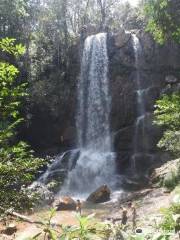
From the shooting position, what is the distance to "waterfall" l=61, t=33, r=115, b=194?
25203mm

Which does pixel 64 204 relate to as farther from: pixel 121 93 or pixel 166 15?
pixel 121 93

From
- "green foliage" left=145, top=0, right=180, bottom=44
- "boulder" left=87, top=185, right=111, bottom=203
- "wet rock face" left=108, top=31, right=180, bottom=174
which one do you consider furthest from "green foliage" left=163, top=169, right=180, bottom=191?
"wet rock face" left=108, top=31, right=180, bottom=174

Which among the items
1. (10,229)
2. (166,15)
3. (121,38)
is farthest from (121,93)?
(166,15)

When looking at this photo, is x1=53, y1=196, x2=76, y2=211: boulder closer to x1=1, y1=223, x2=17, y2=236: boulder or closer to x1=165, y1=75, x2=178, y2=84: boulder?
x1=1, y1=223, x2=17, y2=236: boulder

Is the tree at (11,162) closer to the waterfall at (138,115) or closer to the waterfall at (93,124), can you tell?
the waterfall at (93,124)

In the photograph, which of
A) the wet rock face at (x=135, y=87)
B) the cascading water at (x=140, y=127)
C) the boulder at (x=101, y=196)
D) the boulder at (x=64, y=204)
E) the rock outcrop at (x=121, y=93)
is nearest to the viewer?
the boulder at (x=64, y=204)

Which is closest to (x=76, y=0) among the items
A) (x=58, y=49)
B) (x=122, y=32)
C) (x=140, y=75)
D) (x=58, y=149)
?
(x=58, y=49)

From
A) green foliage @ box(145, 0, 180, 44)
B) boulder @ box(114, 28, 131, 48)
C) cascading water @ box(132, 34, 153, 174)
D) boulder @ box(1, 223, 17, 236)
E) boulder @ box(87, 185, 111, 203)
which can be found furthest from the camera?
boulder @ box(114, 28, 131, 48)

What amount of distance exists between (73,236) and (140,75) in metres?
28.1

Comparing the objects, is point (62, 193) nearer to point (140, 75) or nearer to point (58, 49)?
point (140, 75)

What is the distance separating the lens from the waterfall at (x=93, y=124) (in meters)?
25.2

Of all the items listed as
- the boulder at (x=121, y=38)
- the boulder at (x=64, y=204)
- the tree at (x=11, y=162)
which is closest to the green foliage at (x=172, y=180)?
the boulder at (x=64, y=204)

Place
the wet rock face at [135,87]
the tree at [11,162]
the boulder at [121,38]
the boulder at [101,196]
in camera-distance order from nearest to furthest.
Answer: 1. the tree at [11,162]
2. the boulder at [101,196]
3. the wet rock face at [135,87]
4. the boulder at [121,38]

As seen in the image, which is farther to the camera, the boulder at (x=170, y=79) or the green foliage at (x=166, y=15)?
the boulder at (x=170, y=79)
